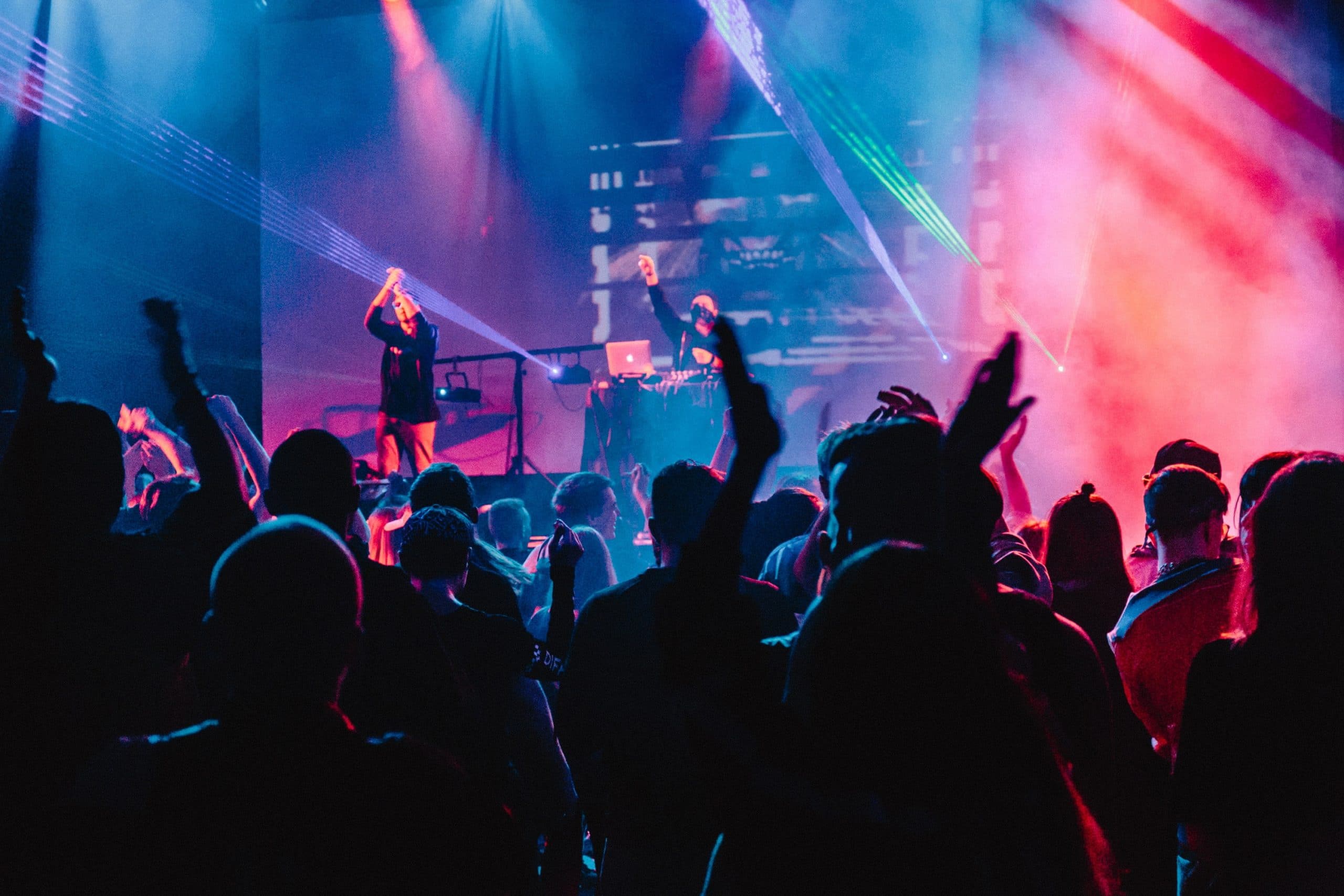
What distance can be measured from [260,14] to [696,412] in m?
7.36

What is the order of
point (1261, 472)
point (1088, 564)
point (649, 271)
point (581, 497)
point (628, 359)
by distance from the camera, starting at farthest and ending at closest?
1. point (649, 271)
2. point (628, 359)
3. point (581, 497)
4. point (1088, 564)
5. point (1261, 472)

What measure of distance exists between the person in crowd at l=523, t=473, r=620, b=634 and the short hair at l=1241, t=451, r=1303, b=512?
196 centimetres

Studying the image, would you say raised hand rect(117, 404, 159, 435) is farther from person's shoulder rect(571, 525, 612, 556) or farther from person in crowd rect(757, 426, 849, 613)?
person in crowd rect(757, 426, 849, 613)

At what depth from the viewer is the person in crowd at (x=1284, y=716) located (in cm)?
129

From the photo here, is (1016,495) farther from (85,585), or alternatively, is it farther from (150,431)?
(150,431)

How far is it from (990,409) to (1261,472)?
1.39m

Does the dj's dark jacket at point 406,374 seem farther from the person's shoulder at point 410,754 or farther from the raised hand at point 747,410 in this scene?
the raised hand at point 747,410

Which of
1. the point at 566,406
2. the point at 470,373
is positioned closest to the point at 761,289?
the point at 566,406

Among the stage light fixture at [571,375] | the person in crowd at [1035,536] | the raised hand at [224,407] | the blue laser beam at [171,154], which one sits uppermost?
the blue laser beam at [171,154]

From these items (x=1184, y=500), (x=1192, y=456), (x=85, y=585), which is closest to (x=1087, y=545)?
(x=1184, y=500)

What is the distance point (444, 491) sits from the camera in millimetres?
2584

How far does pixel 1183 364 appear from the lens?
28.2 ft

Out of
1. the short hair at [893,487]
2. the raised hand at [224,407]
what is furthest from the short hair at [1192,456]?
the raised hand at [224,407]

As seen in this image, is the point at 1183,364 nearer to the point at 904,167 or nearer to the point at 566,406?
the point at 904,167
